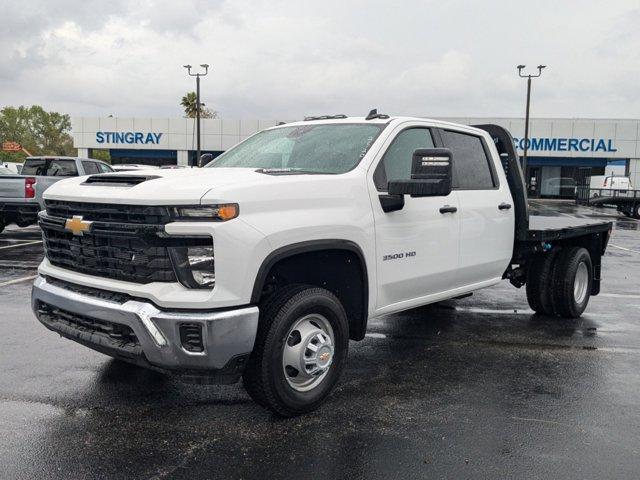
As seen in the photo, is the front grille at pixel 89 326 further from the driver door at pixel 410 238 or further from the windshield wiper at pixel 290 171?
the driver door at pixel 410 238

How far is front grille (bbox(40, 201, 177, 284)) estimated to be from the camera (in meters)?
3.44

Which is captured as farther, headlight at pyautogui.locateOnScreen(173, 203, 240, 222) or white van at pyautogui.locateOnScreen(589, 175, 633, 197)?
white van at pyautogui.locateOnScreen(589, 175, 633, 197)

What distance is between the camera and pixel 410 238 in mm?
4598

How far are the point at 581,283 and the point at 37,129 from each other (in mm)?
129525

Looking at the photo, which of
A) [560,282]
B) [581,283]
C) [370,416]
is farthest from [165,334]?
[581,283]

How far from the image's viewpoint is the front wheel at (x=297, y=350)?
365 cm

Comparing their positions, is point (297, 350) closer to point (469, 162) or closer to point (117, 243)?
point (117, 243)

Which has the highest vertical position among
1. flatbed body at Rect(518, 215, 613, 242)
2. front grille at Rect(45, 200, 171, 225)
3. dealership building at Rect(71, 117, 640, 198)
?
dealership building at Rect(71, 117, 640, 198)

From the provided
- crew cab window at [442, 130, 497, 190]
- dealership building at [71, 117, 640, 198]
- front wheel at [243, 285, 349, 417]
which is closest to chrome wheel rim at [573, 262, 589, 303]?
crew cab window at [442, 130, 497, 190]

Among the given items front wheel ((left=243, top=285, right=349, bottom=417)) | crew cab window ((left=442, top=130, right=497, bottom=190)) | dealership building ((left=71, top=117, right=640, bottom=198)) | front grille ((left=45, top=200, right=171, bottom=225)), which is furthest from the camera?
dealership building ((left=71, top=117, right=640, bottom=198))

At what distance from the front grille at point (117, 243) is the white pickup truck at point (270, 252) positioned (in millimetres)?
10

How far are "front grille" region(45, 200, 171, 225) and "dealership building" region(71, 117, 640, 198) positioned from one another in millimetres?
40074

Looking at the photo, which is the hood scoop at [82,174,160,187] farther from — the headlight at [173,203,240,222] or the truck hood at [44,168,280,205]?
the headlight at [173,203,240,222]

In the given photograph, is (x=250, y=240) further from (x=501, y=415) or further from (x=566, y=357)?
(x=566, y=357)
